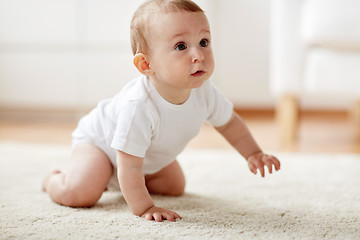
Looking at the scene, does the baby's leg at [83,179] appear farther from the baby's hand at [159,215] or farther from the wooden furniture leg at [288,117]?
the wooden furniture leg at [288,117]

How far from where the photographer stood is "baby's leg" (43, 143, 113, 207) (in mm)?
807

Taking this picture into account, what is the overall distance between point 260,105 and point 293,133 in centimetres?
89

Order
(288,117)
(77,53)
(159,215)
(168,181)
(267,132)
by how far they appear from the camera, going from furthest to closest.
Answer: (77,53), (267,132), (288,117), (168,181), (159,215)

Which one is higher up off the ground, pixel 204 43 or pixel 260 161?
pixel 204 43

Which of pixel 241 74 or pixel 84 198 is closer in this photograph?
pixel 84 198

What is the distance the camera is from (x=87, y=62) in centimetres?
225

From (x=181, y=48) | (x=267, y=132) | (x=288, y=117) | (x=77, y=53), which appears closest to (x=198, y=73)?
(x=181, y=48)

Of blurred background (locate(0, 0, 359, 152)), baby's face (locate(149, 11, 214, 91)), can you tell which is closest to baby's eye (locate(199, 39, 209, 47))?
baby's face (locate(149, 11, 214, 91))

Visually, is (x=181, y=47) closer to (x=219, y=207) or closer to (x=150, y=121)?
(x=150, y=121)

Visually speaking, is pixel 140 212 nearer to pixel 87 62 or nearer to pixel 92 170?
pixel 92 170

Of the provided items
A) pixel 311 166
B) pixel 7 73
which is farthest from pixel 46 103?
pixel 311 166

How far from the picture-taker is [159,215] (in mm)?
703

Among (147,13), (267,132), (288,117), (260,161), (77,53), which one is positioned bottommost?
(267,132)

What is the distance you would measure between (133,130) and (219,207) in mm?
214
